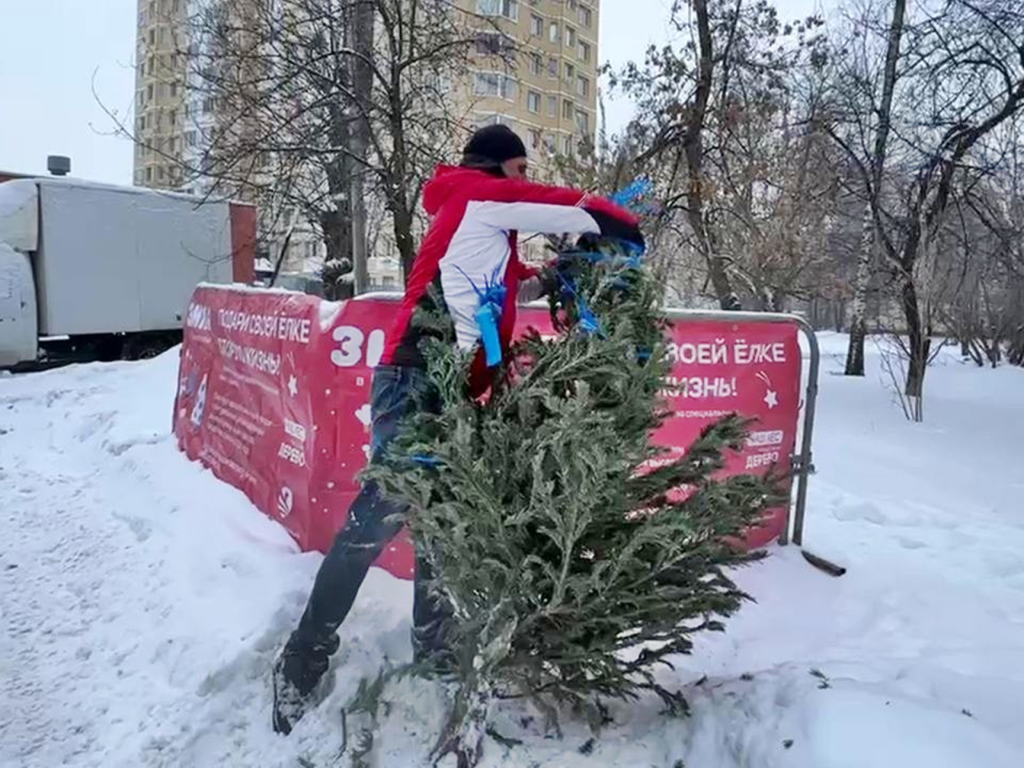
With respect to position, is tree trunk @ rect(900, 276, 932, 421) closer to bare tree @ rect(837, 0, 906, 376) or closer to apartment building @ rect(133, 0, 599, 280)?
bare tree @ rect(837, 0, 906, 376)

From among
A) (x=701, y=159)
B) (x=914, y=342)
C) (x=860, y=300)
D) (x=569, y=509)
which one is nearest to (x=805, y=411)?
(x=569, y=509)

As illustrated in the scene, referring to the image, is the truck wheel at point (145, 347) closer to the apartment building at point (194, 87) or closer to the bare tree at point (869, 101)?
the apartment building at point (194, 87)

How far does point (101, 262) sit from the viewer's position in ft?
45.9

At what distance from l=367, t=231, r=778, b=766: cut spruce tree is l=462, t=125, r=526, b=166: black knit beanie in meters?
0.42

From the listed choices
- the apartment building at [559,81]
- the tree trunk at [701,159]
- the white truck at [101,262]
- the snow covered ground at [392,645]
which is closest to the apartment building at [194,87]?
the white truck at [101,262]

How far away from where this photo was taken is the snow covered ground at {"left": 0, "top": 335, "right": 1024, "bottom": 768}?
2420mm

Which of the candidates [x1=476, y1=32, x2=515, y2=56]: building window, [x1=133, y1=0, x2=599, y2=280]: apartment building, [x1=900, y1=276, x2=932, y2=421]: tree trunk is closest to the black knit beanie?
[x1=133, y1=0, x2=599, y2=280]: apartment building

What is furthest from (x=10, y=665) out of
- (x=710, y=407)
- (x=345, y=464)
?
(x=710, y=407)

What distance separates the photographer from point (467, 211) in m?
2.45

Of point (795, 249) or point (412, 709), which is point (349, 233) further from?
point (412, 709)

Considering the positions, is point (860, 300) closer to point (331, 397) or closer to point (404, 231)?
point (404, 231)

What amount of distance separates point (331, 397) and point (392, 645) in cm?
129

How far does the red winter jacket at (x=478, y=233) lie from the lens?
2336 millimetres

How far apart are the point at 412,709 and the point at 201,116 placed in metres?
11.2
